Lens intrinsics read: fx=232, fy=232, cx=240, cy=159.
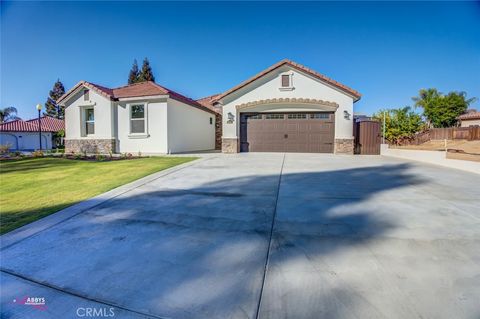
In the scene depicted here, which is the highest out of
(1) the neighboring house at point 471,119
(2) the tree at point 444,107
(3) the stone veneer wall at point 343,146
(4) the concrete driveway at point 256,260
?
(2) the tree at point 444,107

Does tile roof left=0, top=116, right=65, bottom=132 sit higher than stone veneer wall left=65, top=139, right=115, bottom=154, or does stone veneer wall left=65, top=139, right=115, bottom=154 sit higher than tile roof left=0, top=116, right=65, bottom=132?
tile roof left=0, top=116, right=65, bottom=132

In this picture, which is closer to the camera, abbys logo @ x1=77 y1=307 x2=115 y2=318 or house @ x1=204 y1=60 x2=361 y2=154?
abbys logo @ x1=77 y1=307 x2=115 y2=318

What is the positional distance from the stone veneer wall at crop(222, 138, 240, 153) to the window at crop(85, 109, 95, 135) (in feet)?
28.3

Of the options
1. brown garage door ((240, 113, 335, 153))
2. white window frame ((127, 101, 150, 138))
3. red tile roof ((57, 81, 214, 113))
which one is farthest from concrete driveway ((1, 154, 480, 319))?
red tile roof ((57, 81, 214, 113))

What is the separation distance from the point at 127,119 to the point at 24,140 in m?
22.6

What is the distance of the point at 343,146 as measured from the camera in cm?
1314

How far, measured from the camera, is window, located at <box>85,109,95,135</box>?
14961mm

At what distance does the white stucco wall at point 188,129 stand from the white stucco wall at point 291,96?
2839mm

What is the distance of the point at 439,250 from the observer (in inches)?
98.9

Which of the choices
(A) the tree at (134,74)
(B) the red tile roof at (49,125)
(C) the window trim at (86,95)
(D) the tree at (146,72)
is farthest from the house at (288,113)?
(A) the tree at (134,74)

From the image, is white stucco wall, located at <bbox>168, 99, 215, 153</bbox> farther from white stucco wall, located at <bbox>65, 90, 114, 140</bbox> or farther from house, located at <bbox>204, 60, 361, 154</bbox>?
white stucco wall, located at <bbox>65, 90, 114, 140</bbox>

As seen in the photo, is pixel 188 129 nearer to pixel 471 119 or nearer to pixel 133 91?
pixel 133 91

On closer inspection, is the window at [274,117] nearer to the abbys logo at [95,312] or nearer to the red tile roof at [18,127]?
the abbys logo at [95,312]

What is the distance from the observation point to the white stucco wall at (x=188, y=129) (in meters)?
13.8
